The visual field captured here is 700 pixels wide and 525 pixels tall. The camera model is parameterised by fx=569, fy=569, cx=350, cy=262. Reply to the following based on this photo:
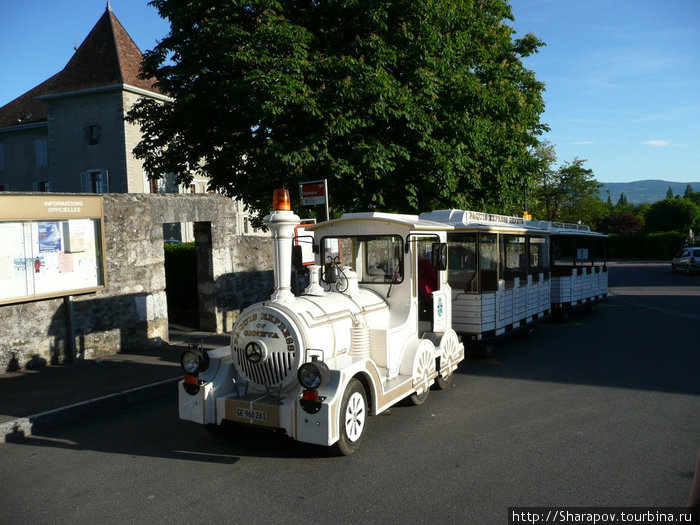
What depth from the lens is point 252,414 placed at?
5.31 m

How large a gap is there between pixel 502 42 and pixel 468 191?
5070mm

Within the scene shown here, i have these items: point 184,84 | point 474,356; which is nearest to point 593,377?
point 474,356

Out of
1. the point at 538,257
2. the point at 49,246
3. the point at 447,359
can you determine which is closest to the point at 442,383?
the point at 447,359

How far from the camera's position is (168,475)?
495cm

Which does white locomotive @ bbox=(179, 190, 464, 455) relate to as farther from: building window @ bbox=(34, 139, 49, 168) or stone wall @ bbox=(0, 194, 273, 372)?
building window @ bbox=(34, 139, 49, 168)

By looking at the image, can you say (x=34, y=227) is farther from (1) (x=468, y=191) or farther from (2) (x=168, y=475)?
(1) (x=468, y=191)

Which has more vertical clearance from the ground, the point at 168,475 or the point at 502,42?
the point at 502,42

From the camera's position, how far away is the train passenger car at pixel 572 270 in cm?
1422

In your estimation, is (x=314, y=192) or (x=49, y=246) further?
(x=314, y=192)

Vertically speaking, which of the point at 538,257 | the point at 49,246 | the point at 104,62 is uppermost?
the point at 104,62

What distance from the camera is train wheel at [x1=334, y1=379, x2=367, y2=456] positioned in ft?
17.2

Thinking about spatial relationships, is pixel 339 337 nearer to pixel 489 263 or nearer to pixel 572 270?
pixel 489 263

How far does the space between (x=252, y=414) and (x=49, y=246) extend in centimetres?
496

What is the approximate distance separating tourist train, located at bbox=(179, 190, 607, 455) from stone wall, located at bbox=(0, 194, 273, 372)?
3.77 m
